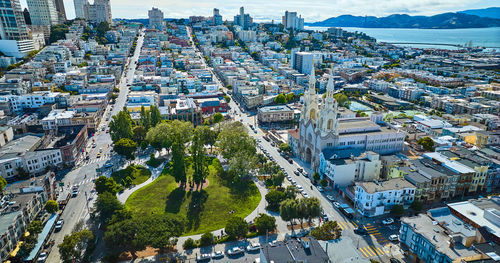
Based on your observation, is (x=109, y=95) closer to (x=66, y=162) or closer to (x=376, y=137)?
(x=66, y=162)

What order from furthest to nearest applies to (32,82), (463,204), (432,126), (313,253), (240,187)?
(32,82) → (432,126) → (240,187) → (463,204) → (313,253)

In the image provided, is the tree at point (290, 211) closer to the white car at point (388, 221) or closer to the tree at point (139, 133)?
the white car at point (388, 221)

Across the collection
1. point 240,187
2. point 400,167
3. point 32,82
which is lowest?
point 240,187

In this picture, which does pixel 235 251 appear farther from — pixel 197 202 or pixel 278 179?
pixel 278 179

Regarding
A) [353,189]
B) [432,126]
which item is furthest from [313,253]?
[432,126]

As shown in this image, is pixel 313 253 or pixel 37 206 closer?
pixel 313 253

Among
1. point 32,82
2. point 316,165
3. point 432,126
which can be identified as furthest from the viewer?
point 32,82

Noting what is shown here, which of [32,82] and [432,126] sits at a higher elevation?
[32,82]

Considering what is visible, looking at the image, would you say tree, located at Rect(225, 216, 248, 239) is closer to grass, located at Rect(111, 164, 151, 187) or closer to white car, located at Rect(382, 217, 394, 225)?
white car, located at Rect(382, 217, 394, 225)

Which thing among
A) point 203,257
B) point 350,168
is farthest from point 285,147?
point 203,257
